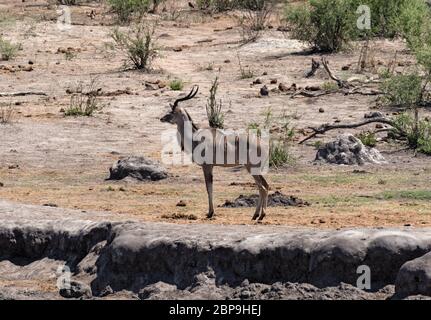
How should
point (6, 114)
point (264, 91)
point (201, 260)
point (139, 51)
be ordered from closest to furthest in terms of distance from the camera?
point (201, 260)
point (6, 114)
point (264, 91)
point (139, 51)

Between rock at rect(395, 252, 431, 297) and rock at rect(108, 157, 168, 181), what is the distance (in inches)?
313

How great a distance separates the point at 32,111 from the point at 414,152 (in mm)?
6703

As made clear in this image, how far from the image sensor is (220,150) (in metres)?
14.1

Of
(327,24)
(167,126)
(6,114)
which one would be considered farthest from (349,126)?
(327,24)

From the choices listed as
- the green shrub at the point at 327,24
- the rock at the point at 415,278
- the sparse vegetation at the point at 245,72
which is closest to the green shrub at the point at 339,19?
the green shrub at the point at 327,24

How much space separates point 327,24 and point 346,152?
8.39 metres

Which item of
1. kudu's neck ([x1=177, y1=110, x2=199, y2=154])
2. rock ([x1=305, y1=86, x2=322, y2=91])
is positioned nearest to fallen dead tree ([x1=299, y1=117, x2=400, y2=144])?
rock ([x1=305, y1=86, x2=322, y2=91])

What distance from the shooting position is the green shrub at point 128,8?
30719mm

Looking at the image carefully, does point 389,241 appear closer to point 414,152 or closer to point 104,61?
point 414,152

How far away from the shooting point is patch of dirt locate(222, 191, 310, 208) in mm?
14875

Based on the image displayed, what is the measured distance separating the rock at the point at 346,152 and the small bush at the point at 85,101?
15.7 feet

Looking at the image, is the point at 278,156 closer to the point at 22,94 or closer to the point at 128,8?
the point at 22,94

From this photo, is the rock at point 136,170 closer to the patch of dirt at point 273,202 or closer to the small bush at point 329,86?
the patch of dirt at point 273,202

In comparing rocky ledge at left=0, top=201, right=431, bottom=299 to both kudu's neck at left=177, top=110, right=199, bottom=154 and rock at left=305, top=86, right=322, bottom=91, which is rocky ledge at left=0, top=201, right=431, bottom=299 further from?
rock at left=305, top=86, right=322, bottom=91
